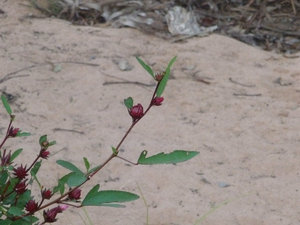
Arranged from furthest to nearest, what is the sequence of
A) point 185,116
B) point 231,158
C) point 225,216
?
point 185,116 → point 231,158 → point 225,216

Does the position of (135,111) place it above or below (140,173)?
above

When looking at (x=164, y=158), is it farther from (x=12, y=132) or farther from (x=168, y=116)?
(x=168, y=116)

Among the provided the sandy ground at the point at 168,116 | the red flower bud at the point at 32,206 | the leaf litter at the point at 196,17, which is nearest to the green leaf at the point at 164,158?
the red flower bud at the point at 32,206

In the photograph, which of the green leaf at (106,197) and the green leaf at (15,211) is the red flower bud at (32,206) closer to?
the green leaf at (15,211)

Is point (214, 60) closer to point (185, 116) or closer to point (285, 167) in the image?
point (185, 116)

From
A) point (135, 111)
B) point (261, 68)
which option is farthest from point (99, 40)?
point (135, 111)

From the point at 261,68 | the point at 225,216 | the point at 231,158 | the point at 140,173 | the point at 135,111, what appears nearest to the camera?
the point at 135,111

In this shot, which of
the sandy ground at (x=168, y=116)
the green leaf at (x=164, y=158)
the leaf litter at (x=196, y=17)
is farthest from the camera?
the leaf litter at (x=196, y=17)
